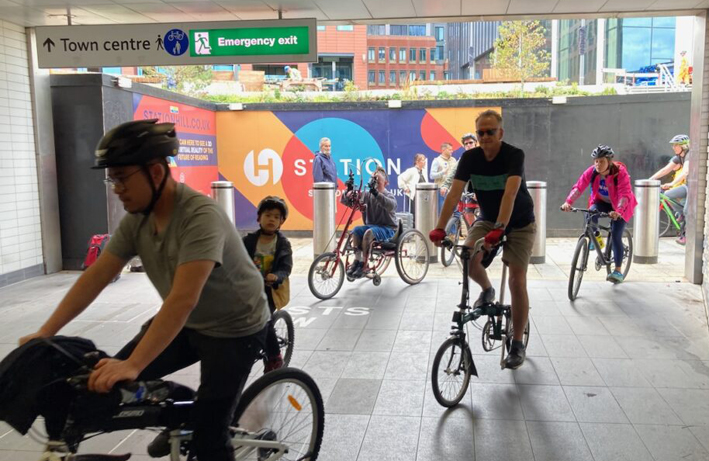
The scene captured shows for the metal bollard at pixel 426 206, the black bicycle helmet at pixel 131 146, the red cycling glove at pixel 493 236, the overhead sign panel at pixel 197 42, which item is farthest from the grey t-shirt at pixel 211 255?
the metal bollard at pixel 426 206

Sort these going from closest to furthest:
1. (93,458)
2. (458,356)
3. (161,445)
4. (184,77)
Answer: (93,458)
(161,445)
(458,356)
(184,77)

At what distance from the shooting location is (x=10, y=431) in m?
3.96

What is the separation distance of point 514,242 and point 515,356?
845mm

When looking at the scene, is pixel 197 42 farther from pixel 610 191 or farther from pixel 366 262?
pixel 610 191

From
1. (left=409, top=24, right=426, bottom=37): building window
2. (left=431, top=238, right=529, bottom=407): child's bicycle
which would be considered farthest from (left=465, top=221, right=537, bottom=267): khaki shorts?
(left=409, top=24, right=426, bottom=37): building window

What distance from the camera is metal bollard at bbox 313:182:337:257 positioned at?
9.98 meters

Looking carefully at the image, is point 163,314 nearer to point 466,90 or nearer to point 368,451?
point 368,451

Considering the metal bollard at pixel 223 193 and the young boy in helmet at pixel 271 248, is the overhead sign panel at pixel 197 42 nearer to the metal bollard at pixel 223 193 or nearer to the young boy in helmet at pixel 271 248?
the young boy in helmet at pixel 271 248

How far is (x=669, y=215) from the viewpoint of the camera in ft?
39.0

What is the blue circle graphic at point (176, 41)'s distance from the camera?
7387 mm

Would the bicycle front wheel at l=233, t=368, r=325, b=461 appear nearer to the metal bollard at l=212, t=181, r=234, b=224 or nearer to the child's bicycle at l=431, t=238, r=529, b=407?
the child's bicycle at l=431, t=238, r=529, b=407

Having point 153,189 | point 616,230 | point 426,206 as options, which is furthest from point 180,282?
point 426,206

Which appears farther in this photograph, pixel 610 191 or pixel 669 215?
pixel 669 215

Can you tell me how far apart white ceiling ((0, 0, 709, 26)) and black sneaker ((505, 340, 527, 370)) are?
4550mm
